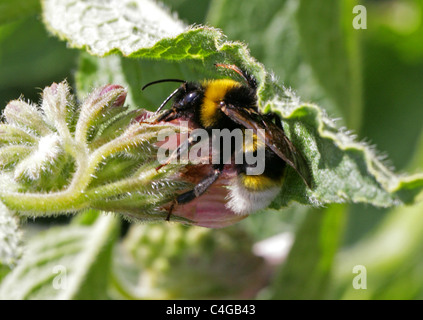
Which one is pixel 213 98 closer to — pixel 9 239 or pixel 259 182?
pixel 259 182

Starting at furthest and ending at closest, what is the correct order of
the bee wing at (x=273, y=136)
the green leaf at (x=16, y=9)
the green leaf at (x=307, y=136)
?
the green leaf at (x=16, y=9), the bee wing at (x=273, y=136), the green leaf at (x=307, y=136)

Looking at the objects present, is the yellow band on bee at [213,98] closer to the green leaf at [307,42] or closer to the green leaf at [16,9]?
the green leaf at [16,9]

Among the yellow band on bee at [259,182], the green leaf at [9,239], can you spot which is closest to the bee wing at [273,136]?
the yellow band on bee at [259,182]

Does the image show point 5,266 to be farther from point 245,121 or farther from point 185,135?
point 245,121

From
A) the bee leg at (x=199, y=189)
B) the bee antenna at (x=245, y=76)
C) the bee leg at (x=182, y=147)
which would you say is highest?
the bee antenna at (x=245, y=76)

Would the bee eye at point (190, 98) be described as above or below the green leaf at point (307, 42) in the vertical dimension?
below

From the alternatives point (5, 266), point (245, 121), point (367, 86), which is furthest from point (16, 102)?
point (367, 86)

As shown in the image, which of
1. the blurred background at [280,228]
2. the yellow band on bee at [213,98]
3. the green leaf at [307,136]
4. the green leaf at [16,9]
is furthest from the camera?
the blurred background at [280,228]
